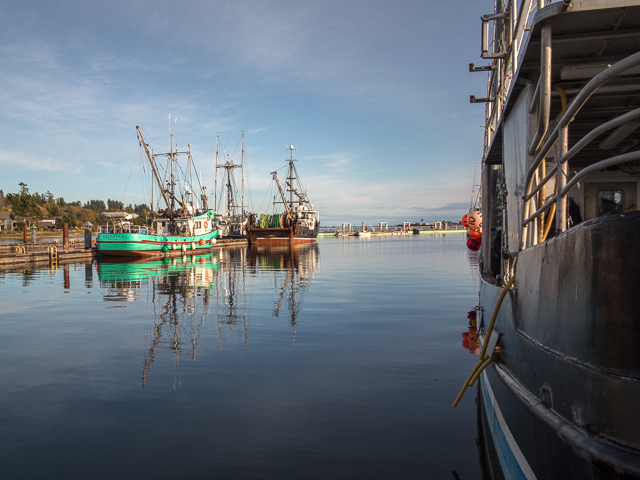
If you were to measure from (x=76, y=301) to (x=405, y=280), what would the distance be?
15.7 meters

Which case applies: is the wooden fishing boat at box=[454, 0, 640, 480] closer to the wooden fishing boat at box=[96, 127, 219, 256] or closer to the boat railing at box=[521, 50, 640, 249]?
the boat railing at box=[521, 50, 640, 249]

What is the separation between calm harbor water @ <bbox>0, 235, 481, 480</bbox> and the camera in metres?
5.26

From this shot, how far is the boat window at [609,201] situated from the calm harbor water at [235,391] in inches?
153

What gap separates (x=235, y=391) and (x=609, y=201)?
7646 mm

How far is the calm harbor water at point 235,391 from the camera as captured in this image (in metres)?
5.26

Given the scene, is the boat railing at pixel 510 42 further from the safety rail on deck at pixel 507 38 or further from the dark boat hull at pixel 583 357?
the dark boat hull at pixel 583 357

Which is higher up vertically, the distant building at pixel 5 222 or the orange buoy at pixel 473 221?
the distant building at pixel 5 222

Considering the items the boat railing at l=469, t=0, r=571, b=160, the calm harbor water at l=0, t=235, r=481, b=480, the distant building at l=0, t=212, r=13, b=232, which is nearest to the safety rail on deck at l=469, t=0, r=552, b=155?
the boat railing at l=469, t=0, r=571, b=160

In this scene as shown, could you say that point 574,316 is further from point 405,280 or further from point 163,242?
point 163,242

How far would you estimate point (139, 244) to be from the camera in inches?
1629

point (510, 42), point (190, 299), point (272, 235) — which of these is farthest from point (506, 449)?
point (272, 235)

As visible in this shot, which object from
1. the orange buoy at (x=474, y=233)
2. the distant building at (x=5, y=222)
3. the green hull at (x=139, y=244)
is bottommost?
the green hull at (x=139, y=244)

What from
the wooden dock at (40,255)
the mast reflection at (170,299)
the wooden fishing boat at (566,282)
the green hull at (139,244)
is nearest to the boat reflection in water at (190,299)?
the mast reflection at (170,299)

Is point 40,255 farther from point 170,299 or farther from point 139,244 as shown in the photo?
point 170,299
